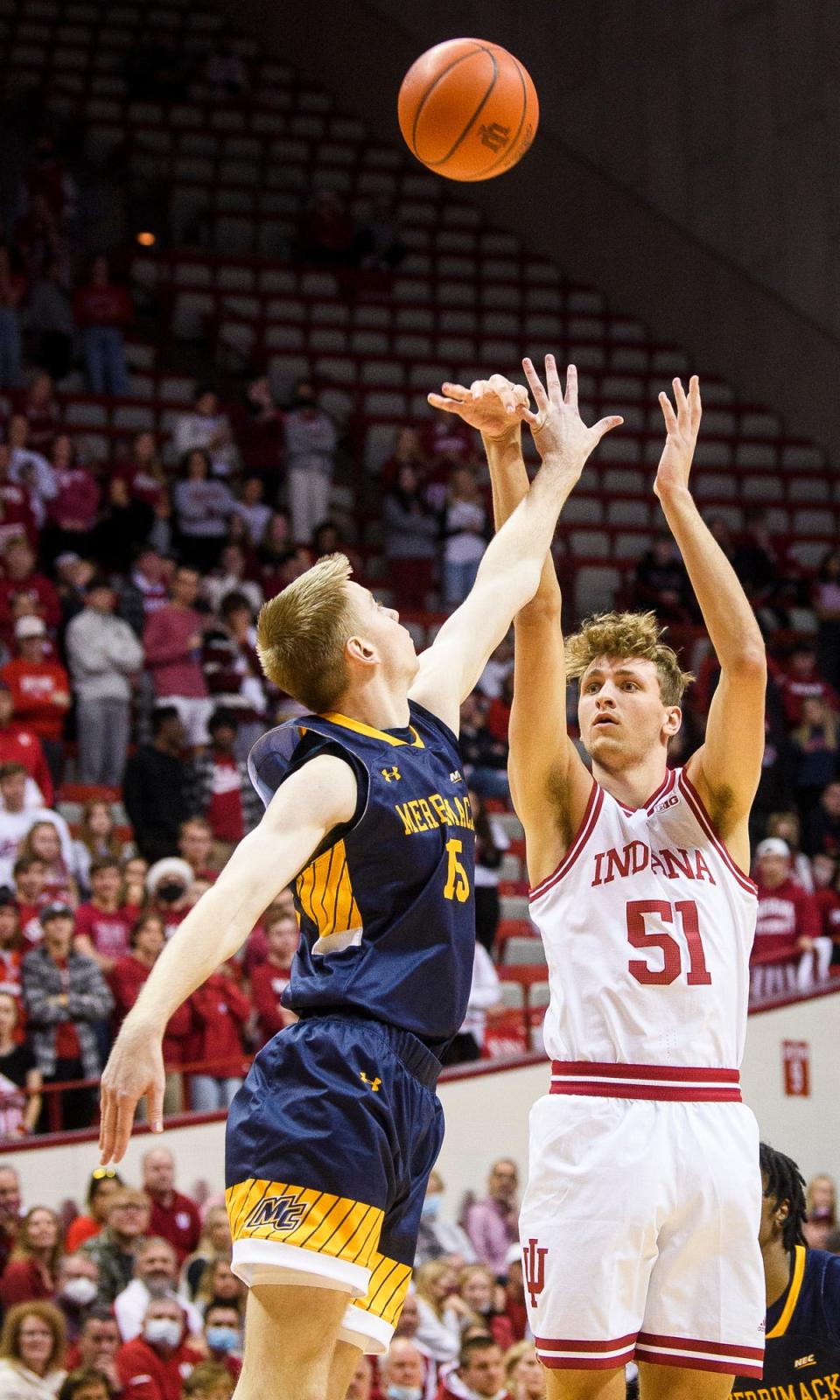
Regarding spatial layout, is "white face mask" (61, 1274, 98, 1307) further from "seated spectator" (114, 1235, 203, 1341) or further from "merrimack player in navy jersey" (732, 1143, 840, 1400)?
"merrimack player in navy jersey" (732, 1143, 840, 1400)

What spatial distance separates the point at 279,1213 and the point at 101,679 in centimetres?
885

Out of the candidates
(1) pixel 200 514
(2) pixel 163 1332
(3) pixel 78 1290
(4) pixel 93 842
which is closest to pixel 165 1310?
(2) pixel 163 1332

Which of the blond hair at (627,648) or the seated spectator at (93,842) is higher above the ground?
the seated spectator at (93,842)

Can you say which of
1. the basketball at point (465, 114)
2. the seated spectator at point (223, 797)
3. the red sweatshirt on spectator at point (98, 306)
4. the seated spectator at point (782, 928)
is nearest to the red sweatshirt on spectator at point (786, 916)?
the seated spectator at point (782, 928)

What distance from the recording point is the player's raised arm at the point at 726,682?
13.2 ft

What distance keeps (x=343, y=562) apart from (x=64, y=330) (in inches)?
500

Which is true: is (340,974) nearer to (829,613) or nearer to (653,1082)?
(653,1082)

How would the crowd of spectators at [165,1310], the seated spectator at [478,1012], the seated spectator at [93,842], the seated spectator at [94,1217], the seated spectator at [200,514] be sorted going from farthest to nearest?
the seated spectator at [200,514], the seated spectator at [93,842], the seated spectator at [478,1012], the seated spectator at [94,1217], the crowd of spectators at [165,1310]

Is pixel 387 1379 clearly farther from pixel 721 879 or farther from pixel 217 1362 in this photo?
pixel 721 879

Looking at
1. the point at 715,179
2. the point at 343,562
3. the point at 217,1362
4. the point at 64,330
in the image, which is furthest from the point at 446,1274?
the point at 715,179

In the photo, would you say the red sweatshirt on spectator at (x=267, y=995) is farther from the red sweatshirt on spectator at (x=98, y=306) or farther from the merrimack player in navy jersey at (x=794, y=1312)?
the red sweatshirt on spectator at (x=98, y=306)

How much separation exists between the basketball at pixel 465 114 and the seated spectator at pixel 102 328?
10316mm

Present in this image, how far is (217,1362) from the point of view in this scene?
23.8 feet

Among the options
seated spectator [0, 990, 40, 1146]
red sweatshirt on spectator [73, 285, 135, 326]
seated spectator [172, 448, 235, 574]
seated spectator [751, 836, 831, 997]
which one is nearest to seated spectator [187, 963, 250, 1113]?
seated spectator [0, 990, 40, 1146]
